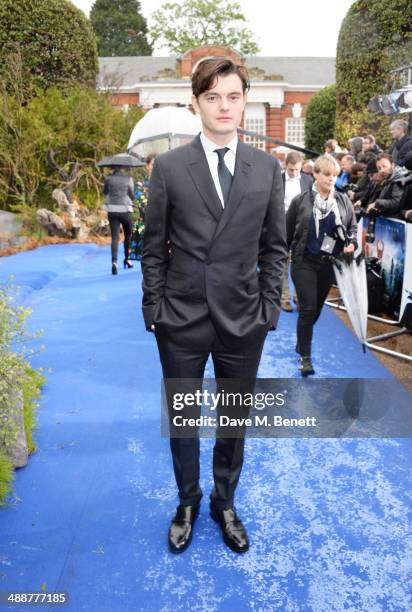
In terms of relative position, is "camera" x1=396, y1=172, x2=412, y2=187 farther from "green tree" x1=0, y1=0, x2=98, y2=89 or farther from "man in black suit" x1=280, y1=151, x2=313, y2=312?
"green tree" x1=0, y1=0, x2=98, y2=89

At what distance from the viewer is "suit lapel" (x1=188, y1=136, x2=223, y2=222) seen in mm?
2309

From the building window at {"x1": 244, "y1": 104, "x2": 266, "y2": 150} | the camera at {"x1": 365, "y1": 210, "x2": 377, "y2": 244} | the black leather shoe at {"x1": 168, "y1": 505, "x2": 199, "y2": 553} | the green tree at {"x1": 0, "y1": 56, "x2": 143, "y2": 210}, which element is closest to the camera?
the black leather shoe at {"x1": 168, "y1": 505, "x2": 199, "y2": 553}

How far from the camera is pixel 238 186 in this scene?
2.32m

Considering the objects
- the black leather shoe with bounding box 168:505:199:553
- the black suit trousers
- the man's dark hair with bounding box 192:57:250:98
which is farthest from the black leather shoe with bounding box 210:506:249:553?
the man's dark hair with bounding box 192:57:250:98

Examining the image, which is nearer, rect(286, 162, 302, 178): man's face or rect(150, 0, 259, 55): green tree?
rect(286, 162, 302, 178): man's face

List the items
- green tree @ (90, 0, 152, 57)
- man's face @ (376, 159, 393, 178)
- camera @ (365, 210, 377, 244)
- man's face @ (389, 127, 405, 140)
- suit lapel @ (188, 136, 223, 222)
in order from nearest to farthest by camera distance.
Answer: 1. suit lapel @ (188, 136, 223, 222)
2. camera @ (365, 210, 377, 244)
3. man's face @ (376, 159, 393, 178)
4. man's face @ (389, 127, 405, 140)
5. green tree @ (90, 0, 152, 57)

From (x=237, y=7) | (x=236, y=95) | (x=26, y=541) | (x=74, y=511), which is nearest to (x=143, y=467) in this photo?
(x=74, y=511)

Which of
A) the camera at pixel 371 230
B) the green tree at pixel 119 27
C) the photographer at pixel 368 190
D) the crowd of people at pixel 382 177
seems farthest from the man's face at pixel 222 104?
the green tree at pixel 119 27

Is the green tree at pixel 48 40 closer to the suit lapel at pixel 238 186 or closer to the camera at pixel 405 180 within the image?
the camera at pixel 405 180

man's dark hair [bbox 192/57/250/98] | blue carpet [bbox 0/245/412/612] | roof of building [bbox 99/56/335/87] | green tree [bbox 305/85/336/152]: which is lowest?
blue carpet [bbox 0/245/412/612]

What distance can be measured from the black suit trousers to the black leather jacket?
2461mm

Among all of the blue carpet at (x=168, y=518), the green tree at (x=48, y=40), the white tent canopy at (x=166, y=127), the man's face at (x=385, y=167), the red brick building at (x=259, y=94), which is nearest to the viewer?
the blue carpet at (x=168, y=518)

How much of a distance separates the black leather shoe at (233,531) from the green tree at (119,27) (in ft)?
199

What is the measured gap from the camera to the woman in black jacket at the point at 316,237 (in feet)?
15.5
